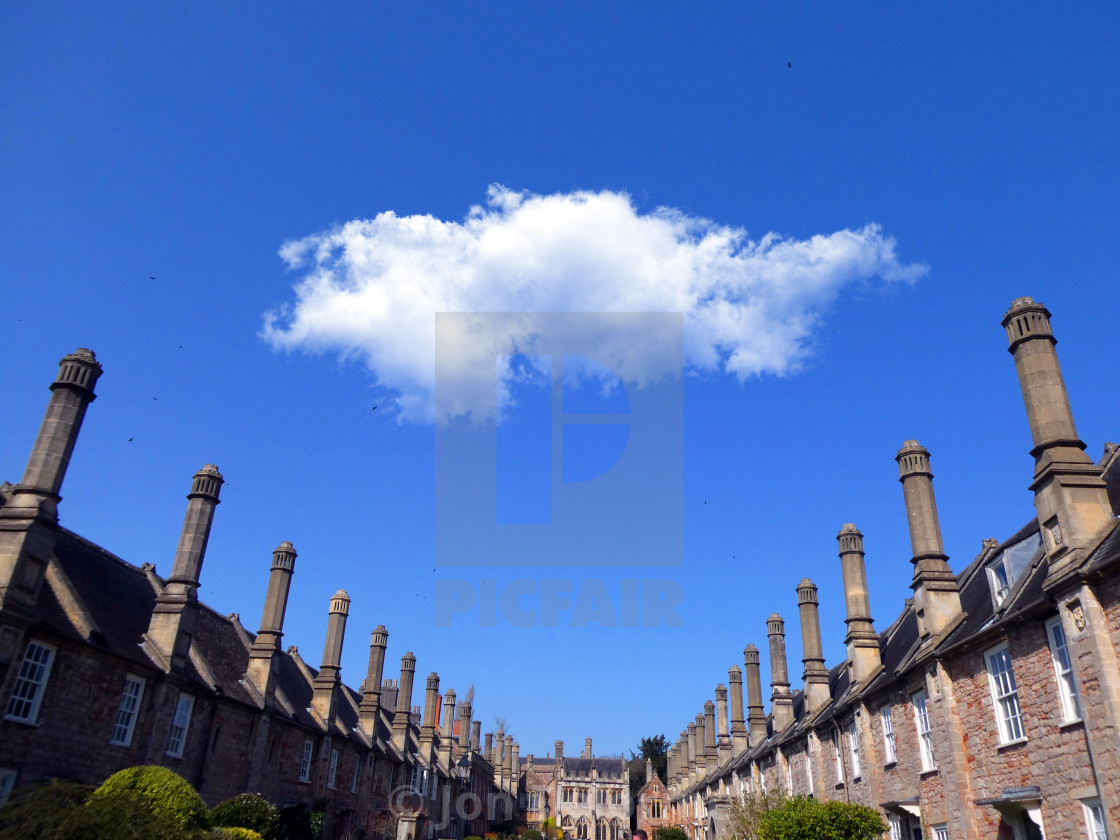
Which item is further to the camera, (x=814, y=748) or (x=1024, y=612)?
(x=814, y=748)

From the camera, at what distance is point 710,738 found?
56875 millimetres

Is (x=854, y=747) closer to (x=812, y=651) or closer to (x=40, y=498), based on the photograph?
(x=812, y=651)

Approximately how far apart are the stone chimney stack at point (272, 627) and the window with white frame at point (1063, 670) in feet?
86.7

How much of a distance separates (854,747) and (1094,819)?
508 inches

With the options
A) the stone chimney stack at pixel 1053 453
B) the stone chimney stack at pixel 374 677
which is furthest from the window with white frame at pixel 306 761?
the stone chimney stack at pixel 1053 453

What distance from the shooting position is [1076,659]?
13789mm

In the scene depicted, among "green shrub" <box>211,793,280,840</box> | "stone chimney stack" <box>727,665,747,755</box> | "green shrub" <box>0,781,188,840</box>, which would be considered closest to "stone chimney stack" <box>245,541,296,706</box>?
"green shrub" <box>211,793,280,840</box>

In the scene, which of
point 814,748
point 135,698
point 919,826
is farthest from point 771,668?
point 135,698

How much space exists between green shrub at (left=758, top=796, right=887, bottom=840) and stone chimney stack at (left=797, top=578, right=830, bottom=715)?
11.1 metres

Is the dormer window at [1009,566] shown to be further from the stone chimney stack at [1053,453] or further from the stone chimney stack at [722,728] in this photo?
the stone chimney stack at [722,728]

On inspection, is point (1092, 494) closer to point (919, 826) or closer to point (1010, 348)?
point (1010, 348)

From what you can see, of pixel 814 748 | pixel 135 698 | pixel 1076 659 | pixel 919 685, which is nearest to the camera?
pixel 1076 659

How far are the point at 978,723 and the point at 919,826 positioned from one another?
16.5 feet

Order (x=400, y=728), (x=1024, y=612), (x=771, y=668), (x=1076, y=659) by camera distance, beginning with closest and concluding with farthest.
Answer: (x=1076, y=659), (x=1024, y=612), (x=771, y=668), (x=400, y=728)
